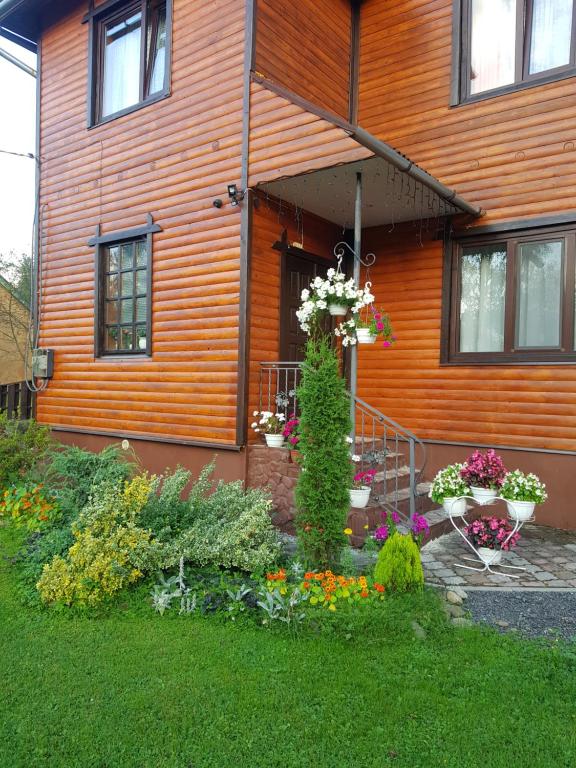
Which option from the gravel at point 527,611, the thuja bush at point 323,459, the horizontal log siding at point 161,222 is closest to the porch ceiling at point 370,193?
the horizontal log siding at point 161,222

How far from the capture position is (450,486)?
459cm

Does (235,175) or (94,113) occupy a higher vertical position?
(94,113)

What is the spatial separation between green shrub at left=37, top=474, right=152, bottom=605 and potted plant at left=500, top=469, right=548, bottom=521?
9.12ft

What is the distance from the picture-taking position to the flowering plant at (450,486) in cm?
458

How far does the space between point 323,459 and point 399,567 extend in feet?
2.77

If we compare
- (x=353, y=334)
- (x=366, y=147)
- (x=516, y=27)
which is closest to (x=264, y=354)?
(x=353, y=334)

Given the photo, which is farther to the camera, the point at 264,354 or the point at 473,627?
the point at 264,354

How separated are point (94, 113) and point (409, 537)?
24.6 feet

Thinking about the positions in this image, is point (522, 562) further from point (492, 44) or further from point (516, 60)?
point (492, 44)

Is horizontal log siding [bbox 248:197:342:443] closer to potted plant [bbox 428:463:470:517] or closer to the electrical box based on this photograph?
potted plant [bbox 428:463:470:517]

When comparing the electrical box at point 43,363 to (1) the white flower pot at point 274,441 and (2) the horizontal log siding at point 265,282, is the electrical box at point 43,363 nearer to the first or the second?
(2) the horizontal log siding at point 265,282

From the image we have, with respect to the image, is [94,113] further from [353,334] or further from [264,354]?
[353,334]

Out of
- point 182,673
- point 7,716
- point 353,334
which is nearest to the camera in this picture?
point 7,716

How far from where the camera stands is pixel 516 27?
6332 mm
